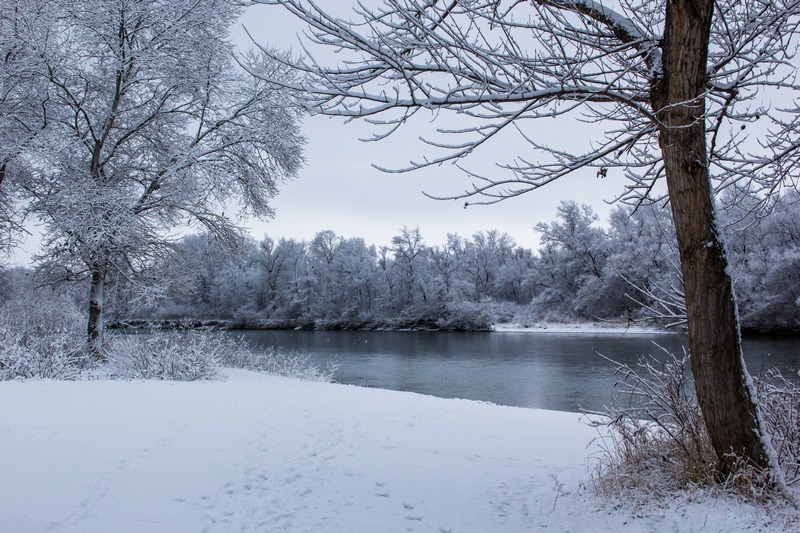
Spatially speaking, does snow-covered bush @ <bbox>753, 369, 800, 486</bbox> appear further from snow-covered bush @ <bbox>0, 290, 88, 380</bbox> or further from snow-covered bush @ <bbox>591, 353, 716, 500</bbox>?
snow-covered bush @ <bbox>0, 290, 88, 380</bbox>

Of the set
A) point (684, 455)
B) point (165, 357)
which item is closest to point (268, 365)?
point (165, 357)

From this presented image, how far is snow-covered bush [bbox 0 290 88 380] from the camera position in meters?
8.67

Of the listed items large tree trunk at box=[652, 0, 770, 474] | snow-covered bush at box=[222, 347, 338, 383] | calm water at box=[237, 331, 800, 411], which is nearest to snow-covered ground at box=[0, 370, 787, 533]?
large tree trunk at box=[652, 0, 770, 474]

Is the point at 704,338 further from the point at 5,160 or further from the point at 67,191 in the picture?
the point at 5,160

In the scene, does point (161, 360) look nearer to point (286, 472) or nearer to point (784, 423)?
point (286, 472)

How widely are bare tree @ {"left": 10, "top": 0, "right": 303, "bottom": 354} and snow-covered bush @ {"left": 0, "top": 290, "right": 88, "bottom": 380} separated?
825 mm

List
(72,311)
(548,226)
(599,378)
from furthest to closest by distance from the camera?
(548,226) < (599,378) < (72,311)

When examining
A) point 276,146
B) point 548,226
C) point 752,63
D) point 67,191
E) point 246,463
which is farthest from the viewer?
point 548,226

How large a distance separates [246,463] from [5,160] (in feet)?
32.2

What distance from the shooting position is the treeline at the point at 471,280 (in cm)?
3103

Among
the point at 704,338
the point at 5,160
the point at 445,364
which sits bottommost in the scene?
the point at 445,364

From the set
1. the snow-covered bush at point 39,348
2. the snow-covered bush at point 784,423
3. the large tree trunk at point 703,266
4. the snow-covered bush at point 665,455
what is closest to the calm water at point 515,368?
the snow-covered bush at point 665,455

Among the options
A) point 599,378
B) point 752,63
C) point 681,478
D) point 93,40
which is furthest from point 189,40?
point 599,378

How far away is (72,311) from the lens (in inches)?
559
